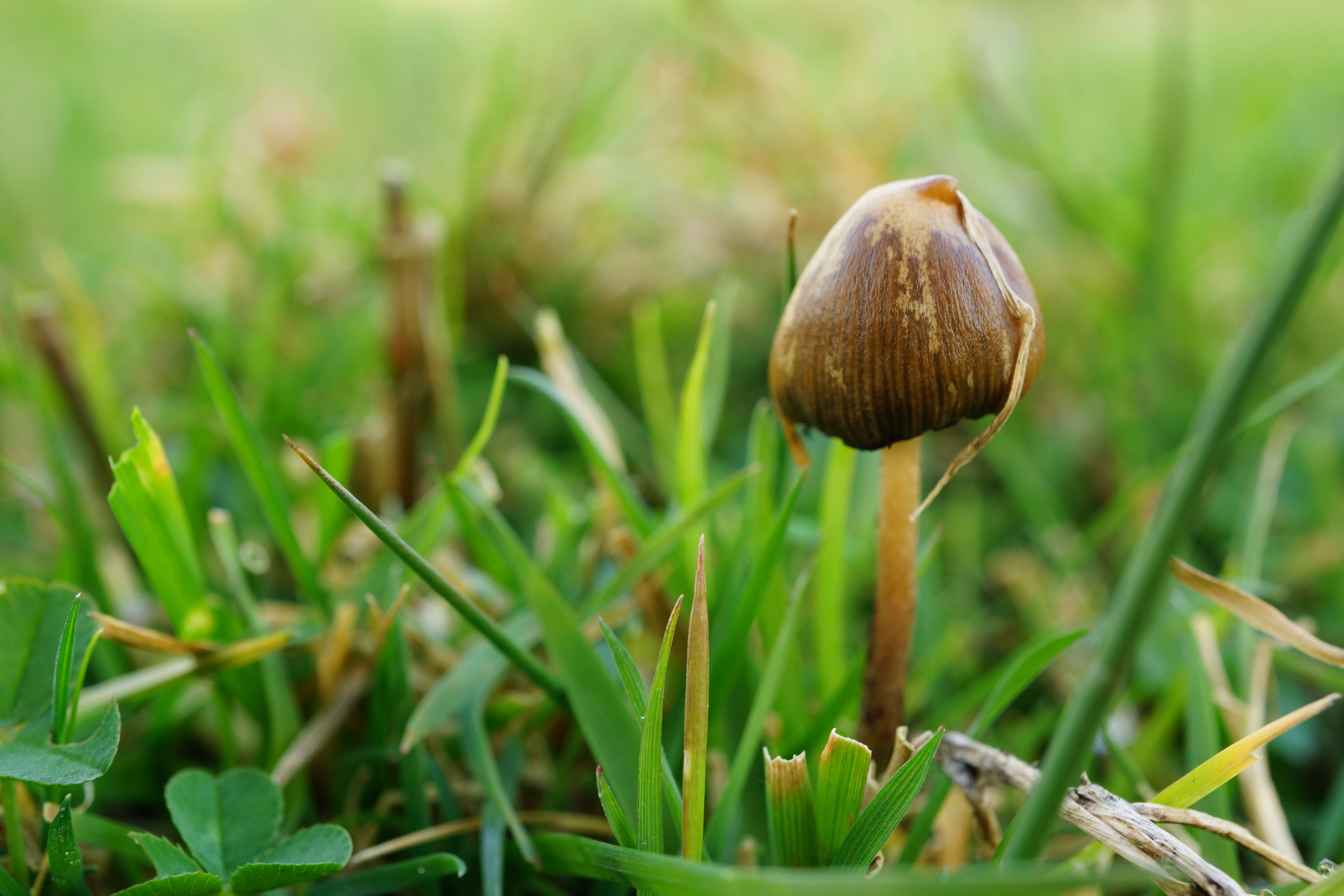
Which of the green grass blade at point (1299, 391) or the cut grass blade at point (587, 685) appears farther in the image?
the green grass blade at point (1299, 391)

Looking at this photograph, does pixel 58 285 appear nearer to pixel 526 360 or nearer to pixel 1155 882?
pixel 526 360

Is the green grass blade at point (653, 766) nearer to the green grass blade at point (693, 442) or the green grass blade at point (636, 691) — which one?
the green grass blade at point (636, 691)

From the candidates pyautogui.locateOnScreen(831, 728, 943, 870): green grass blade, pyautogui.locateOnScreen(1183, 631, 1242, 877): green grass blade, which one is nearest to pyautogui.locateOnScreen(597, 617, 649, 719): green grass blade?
pyautogui.locateOnScreen(831, 728, 943, 870): green grass blade

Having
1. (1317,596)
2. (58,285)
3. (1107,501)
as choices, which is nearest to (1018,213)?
(1107,501)

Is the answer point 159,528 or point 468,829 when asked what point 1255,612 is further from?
point 159,528

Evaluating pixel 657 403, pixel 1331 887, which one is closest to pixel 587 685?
pixel 1331 887

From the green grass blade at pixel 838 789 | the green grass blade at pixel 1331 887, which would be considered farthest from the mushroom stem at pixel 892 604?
the green grass blade at pixel 1331 887

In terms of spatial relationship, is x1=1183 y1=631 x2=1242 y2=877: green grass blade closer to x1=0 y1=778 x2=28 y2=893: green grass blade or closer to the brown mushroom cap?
the brown mushroom cap
